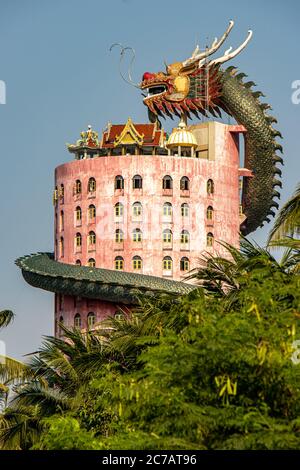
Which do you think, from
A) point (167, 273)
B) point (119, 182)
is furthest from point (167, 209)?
point (167, 273)

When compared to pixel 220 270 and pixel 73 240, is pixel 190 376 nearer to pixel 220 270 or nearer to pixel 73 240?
pixel 220 270

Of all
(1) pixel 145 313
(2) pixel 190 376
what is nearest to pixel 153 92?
(1) pixel 145 313

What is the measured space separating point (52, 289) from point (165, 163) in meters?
9.44

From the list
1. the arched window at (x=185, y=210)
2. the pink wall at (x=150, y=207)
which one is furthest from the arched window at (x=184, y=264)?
the arched window at (x=185, y=210)

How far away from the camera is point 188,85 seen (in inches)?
3612

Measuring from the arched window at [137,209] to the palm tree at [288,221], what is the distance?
4698cm

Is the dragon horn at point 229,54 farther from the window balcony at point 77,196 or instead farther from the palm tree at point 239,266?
the palm tree at point 239,266

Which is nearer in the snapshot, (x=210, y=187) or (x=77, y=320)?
(x=77, y=320)

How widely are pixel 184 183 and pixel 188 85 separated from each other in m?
6.31

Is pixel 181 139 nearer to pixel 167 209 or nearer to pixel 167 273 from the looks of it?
pixel 167 209

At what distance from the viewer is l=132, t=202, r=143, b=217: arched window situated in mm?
88500

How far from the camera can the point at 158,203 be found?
290 feet

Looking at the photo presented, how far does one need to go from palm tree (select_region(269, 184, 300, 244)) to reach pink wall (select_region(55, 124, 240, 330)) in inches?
1820
